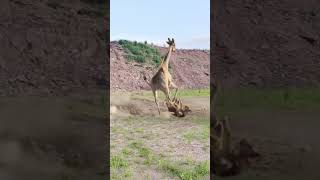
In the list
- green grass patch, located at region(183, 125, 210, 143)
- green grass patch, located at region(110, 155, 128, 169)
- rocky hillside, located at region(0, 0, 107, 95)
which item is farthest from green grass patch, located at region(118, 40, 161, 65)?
green grass patch, located at region(110, 155, 128, 169)

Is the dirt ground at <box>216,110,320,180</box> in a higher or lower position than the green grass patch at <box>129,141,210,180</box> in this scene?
higher

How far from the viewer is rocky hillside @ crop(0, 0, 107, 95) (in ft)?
24.9

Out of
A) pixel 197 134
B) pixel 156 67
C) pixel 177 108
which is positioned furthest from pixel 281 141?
pixel 156 67

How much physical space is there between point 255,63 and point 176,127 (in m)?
4.21

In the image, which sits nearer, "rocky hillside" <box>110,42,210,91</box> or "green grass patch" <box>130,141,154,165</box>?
"green grass patch" <box>130,141,154,165</box>

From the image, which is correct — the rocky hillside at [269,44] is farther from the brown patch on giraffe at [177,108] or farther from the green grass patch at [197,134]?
the green grass patch at [197,134]

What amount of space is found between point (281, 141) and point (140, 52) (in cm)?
1407

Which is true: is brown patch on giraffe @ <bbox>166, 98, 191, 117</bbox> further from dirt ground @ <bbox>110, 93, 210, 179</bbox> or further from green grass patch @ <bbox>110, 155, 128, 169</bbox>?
green grass patch @ <bbox>110, 155, 128, 169</bbox>

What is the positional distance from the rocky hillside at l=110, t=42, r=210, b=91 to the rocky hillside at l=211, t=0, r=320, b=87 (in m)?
6.40

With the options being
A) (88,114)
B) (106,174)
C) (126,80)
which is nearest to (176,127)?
(88,114)

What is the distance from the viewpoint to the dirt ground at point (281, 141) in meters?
4.53

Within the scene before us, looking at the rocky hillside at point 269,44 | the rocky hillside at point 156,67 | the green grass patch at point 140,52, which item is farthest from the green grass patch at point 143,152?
the green grass patch at point 140,52

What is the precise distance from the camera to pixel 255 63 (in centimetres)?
1095

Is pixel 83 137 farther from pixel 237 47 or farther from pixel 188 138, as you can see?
pixel 237 47
